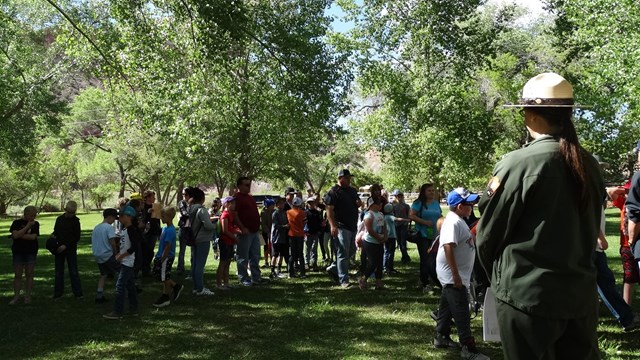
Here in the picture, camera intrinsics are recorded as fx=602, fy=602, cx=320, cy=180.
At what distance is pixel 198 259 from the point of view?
10133 mm

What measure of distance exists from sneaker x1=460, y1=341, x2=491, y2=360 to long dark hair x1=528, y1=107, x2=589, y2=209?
11.6 feet

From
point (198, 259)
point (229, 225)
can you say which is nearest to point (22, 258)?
point (198, 259)

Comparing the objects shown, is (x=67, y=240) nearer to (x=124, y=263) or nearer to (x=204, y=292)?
(x=124, y=263)

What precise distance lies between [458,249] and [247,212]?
575 cm

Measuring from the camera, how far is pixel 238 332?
25.0ft

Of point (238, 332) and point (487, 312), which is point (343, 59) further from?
point (487, 312)

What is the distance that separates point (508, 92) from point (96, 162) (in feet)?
151

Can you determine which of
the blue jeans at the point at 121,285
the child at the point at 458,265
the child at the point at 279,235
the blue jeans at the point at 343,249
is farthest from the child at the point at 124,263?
the child at the point at 458,265

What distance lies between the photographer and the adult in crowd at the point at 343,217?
1055cm

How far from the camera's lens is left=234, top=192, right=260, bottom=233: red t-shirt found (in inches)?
437

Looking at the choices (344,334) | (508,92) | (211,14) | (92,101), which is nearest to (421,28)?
(508,92)

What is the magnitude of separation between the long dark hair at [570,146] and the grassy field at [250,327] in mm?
3946

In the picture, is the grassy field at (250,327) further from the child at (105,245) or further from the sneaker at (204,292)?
the child at (105,245)

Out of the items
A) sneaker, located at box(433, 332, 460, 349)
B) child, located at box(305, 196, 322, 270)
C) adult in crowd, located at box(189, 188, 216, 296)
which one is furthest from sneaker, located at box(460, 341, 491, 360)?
child, located at box(305, 196, 322, 270)
